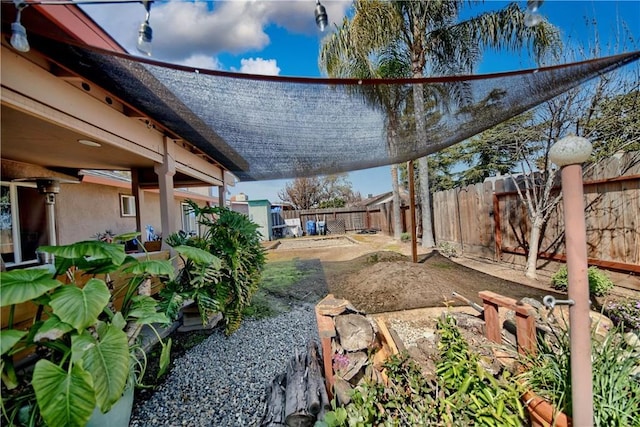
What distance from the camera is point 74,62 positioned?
1.88m

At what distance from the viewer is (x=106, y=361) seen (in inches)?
47.7

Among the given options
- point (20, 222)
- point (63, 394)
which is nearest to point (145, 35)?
point (63, 394)

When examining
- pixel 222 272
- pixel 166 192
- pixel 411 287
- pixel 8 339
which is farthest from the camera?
pixel 411 287

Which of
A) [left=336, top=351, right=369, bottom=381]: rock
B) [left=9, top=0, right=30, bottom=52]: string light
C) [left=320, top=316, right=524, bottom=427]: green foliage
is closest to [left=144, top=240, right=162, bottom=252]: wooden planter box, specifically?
[left=9, top=0, right=30, bottom=52]: string light

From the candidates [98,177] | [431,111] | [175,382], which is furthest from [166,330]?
[98,177]

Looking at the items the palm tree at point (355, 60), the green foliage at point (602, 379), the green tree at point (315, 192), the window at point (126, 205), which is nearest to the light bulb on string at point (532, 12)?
the green foliage at point (602, 379)

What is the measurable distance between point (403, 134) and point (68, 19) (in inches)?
113

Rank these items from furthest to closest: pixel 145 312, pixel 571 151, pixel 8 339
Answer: pixel 145 312 → pixel 8 339 → pixel 571 151

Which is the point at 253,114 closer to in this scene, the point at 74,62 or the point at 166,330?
the point at 74,62

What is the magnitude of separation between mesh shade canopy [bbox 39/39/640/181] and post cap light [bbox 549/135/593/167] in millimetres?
1152

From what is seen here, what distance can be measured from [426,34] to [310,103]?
21.5 ft

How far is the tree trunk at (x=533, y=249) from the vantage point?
175 inches

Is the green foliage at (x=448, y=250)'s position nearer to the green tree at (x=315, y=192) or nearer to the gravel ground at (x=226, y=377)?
the gravel ground at (x=226, y=377)

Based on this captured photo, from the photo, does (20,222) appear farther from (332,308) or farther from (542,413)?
(542,413)
